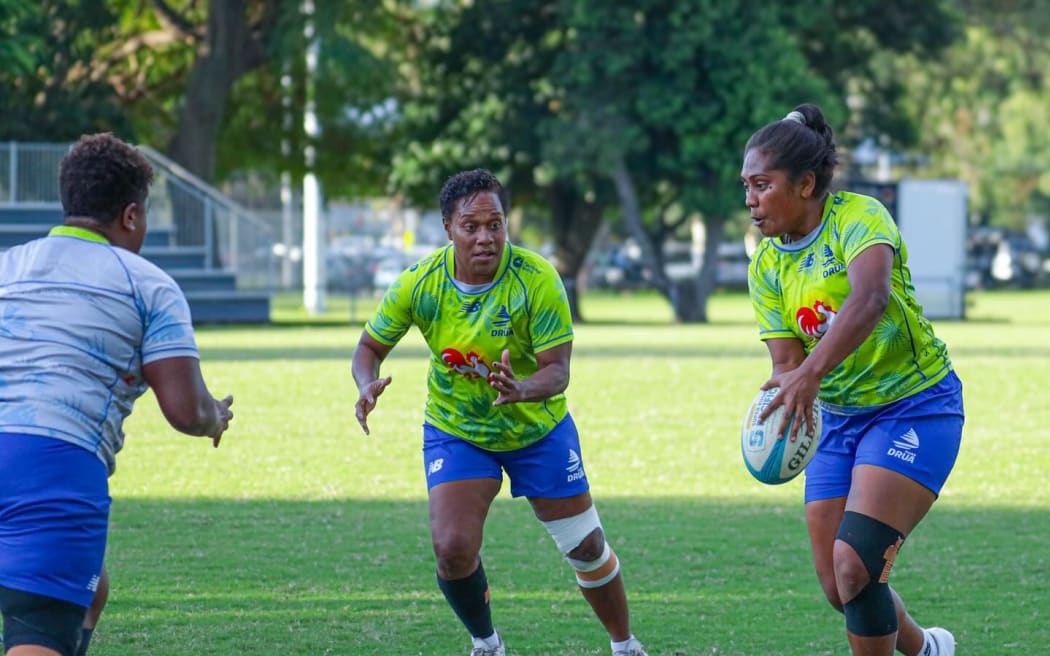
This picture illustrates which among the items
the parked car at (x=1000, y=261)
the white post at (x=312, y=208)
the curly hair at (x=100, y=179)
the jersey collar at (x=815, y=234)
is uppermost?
the curly hair at (x=100, y=179)

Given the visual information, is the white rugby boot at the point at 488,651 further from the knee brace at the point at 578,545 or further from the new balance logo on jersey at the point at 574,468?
the new balance logo on jersey at the point at 574,468

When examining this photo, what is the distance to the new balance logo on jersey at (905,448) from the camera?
5.58 meters

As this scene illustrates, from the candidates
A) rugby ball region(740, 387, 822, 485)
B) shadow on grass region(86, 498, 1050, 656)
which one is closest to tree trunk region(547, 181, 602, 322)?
shadow on grass region(86, 498, 1050, 656)

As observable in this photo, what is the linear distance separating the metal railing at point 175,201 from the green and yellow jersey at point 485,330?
23.6m

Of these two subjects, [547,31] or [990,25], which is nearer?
[547,31]

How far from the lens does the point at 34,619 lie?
4.34 meters

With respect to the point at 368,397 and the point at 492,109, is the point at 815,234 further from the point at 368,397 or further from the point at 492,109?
the point at 492,109

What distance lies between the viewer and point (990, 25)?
51281 mm

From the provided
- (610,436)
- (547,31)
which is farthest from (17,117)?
(610,436)

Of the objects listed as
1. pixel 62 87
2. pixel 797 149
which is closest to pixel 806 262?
pixel 797 149

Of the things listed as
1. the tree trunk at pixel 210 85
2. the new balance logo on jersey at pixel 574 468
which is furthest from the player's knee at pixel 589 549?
the tree trunk at pixel 210 85

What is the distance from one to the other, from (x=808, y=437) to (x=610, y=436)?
30.8ft

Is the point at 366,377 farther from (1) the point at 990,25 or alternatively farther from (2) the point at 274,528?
(1) the point at 990,25

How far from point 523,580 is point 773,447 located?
3279 mm
